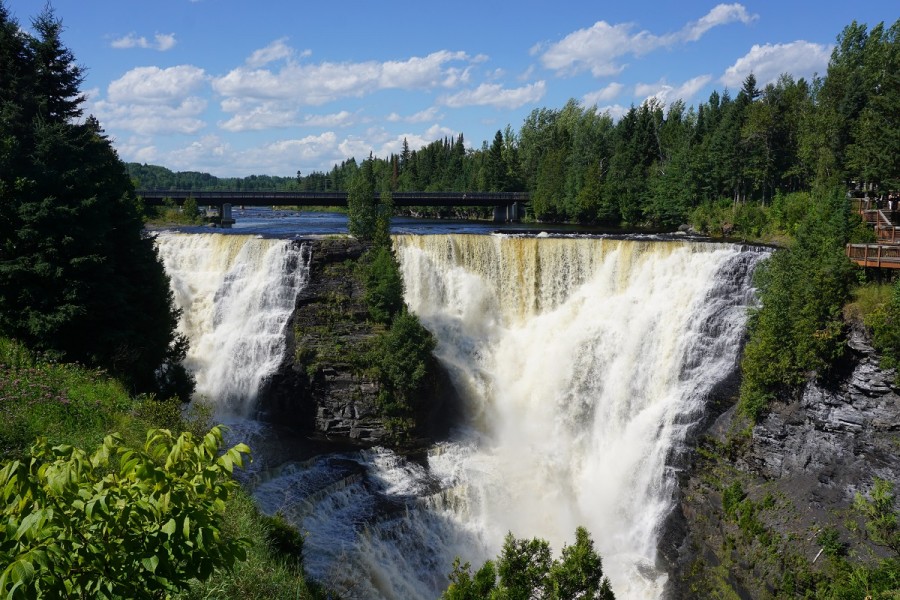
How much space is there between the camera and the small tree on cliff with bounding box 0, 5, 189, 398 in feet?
61.9

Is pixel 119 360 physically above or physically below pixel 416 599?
above

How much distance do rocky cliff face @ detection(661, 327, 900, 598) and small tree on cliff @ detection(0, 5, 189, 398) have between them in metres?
19.4

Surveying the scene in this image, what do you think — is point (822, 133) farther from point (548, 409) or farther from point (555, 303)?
point (548, 409)

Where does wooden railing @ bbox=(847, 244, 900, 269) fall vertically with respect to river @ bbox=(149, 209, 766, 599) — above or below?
above

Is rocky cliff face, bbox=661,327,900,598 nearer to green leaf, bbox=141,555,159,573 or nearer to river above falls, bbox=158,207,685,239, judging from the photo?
green leaf, bbox=141,555,159,573

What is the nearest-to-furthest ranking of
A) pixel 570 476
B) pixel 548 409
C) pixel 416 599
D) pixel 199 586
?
1. pixel 199 586
2. pixel 416 599
3. pixel 570 476
4. pixel 548 409

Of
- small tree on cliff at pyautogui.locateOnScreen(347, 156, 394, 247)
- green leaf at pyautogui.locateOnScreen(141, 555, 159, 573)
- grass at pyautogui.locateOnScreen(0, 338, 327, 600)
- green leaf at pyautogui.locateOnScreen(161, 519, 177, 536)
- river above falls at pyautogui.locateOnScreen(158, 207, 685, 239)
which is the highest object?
small tree on cliff at pyautogui.locateOnScreen(347, 156, 394, 247)

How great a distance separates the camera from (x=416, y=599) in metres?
19.3

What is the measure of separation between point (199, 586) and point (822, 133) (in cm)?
4847

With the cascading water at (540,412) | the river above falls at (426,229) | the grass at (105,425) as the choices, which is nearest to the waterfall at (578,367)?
the cascading water at (540,412)

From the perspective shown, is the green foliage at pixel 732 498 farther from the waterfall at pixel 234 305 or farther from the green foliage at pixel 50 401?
the waterfall at pixel 234 305

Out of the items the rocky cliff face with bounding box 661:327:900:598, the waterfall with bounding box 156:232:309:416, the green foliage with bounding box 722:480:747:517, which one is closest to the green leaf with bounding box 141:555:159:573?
the rocky cliff face with bounding box 661:327:900:598

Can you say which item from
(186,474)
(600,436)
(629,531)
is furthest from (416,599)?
(186,474)

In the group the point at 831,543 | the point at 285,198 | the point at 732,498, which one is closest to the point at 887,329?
the point at 831,543
